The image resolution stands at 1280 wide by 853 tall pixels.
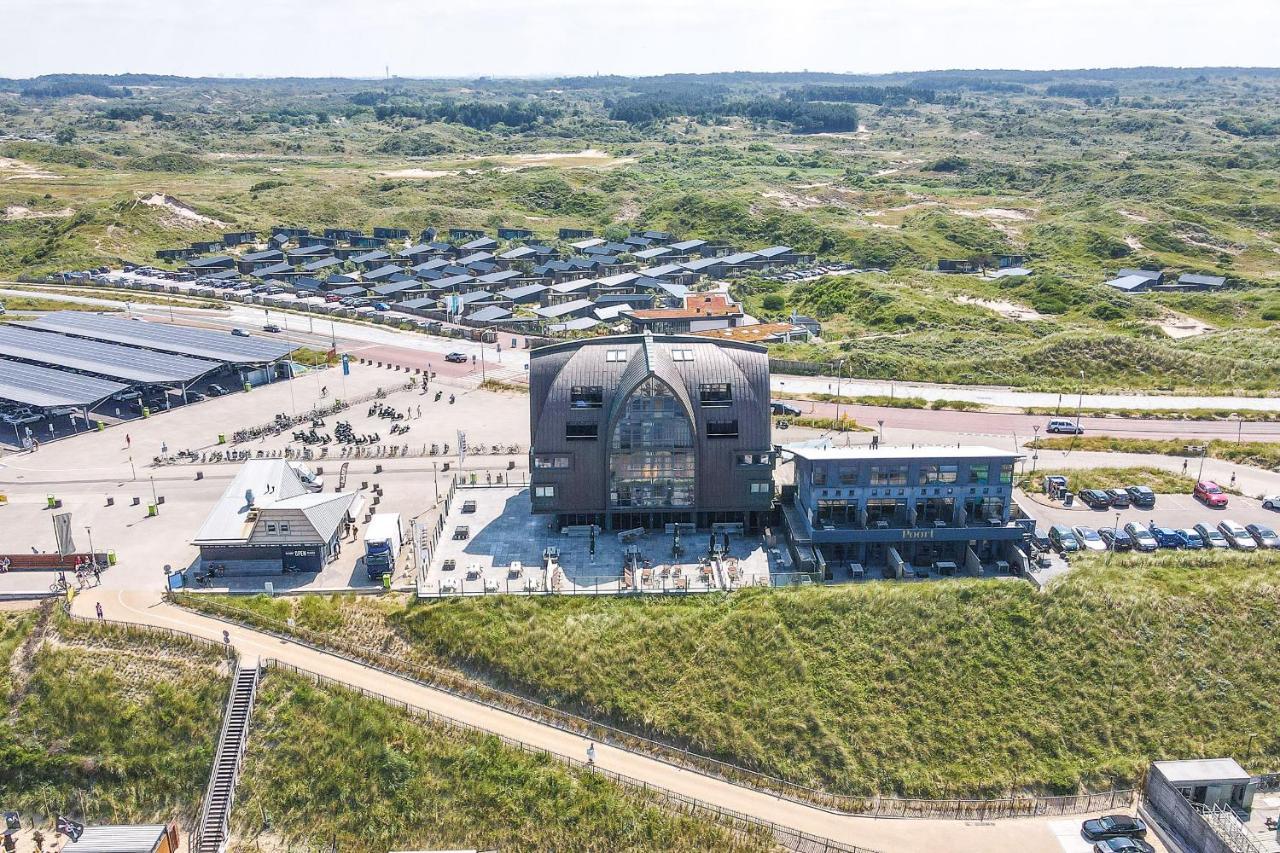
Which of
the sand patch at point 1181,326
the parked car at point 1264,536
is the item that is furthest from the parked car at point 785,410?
the sand patch at point 1181,326

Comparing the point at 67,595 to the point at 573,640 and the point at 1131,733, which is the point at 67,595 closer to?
the point at 573,640

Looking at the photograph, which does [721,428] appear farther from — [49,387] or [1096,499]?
[49,387]

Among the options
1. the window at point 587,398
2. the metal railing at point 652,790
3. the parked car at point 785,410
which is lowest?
the metal railing at point 652,790

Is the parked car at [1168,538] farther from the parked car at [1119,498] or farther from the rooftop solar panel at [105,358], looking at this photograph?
the rooftop solar panel at [105,358]

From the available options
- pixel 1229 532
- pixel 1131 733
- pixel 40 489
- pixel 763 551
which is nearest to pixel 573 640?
pixel 763 551

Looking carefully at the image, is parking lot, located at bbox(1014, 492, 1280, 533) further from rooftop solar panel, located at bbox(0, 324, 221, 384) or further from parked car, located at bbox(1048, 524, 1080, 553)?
rooftop solar panel, located at bbox(0, 324, 221, 384)

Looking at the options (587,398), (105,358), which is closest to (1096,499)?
(587,398)
